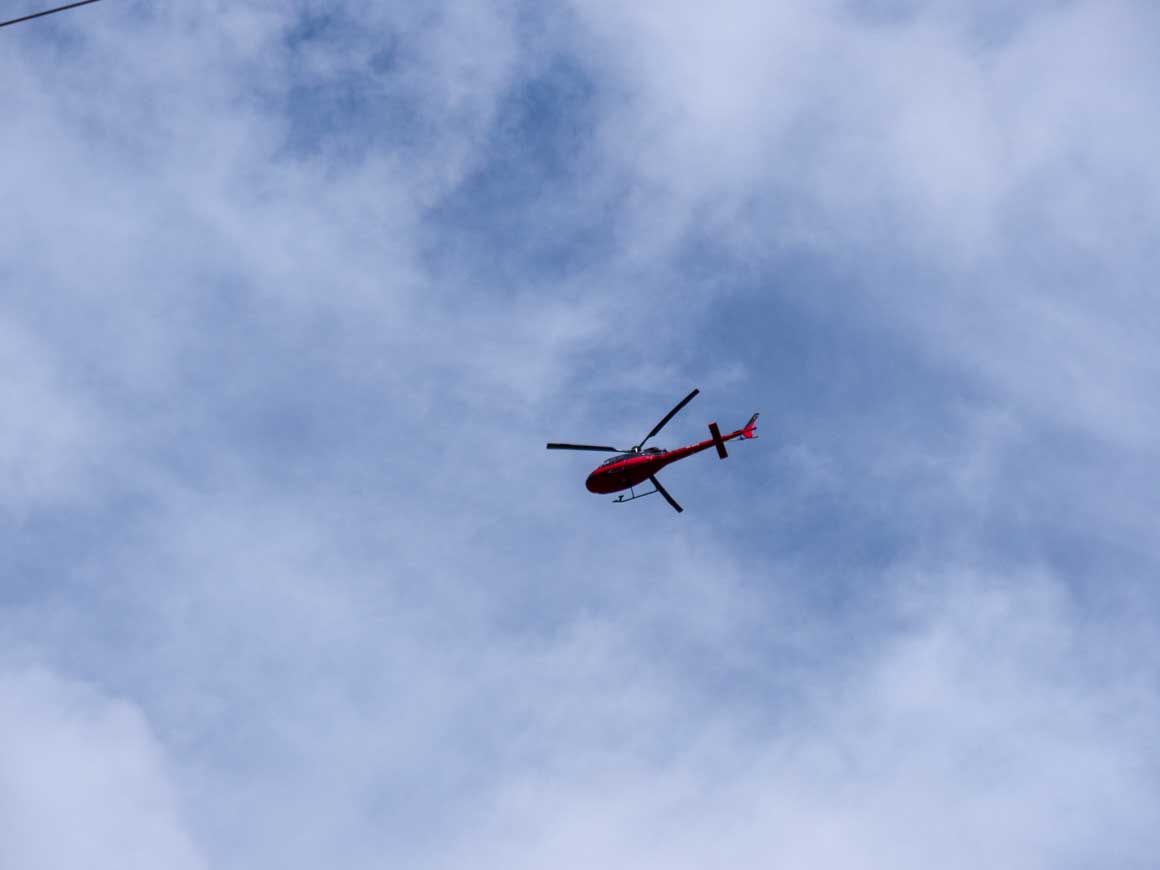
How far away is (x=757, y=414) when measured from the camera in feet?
282

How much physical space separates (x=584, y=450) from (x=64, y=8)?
55.8m

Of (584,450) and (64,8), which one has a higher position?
(584,450)

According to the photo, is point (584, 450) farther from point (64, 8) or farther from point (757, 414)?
point (64, 8)

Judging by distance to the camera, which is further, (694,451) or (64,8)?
(694,451)

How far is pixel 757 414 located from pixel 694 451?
6.12 m

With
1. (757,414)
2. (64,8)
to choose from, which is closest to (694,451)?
(757,414)

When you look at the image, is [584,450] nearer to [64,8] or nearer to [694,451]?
[694,451]

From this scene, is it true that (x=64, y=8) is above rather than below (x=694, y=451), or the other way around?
below

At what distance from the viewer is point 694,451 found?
84938 millimetres

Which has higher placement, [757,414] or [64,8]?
→ [757,414]

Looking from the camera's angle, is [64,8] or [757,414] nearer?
[64,8]

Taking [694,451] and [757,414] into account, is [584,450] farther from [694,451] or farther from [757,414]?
[757,414]

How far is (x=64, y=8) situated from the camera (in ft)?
117

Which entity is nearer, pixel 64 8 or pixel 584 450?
pixel 64 8
